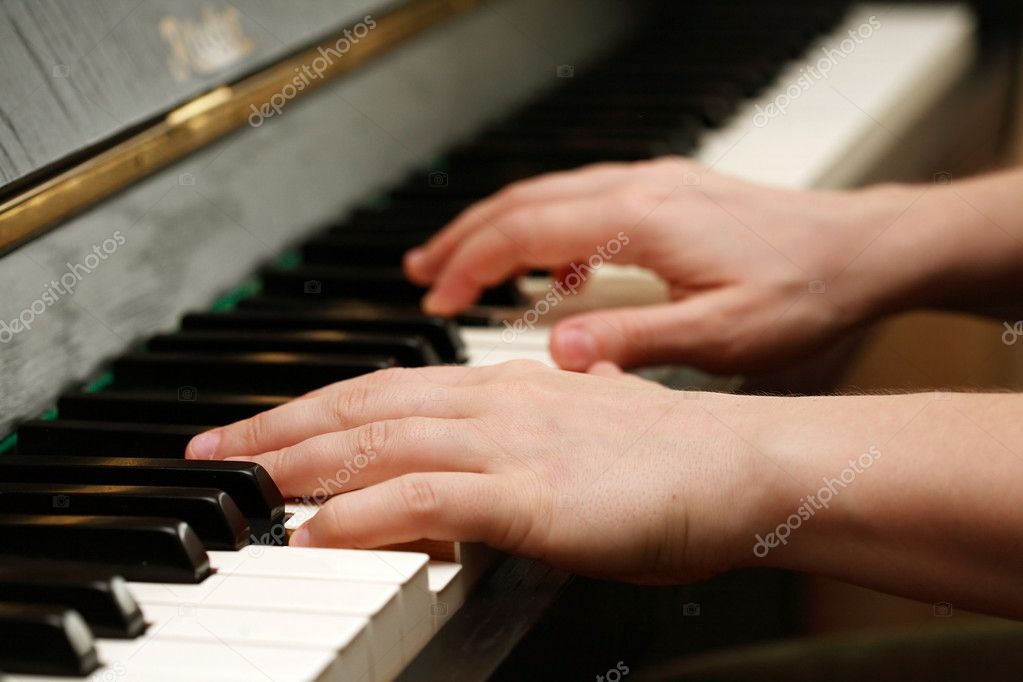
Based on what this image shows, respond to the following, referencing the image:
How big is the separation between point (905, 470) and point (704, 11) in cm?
181

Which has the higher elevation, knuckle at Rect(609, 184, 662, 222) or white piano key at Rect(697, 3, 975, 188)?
knuckle at Rect(609, 184, 662, 222)

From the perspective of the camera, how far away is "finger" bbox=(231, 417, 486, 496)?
792mm

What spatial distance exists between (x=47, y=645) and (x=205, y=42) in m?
0.75

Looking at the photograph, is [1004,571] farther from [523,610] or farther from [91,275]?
[91,275]

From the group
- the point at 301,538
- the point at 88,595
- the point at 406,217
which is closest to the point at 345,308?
the point at 406,217

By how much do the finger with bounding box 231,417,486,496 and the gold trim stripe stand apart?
300 millimetres

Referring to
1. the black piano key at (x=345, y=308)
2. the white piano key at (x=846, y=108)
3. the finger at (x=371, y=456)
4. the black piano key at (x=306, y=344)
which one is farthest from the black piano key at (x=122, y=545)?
the white piano key at (x=846, y=108)

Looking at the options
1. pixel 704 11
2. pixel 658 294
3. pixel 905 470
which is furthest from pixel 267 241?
pixel 704 11

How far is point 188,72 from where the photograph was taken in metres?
1.15
